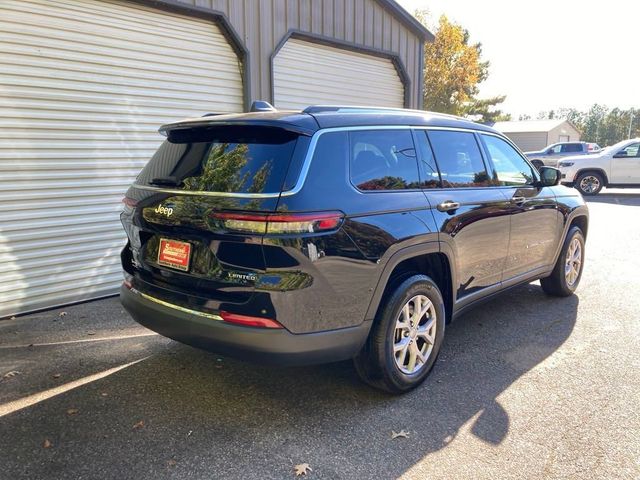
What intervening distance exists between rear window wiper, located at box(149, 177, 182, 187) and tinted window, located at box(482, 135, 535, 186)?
2.71 m

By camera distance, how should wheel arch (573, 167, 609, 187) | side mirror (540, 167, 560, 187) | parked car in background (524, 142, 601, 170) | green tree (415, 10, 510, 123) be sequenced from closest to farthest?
side mirror (540, 167, 560, 187) → wheel arch (573, 167, 609, 187) → parked car in background (524, 142, 601, 170) → green tree (415, 10, 510, 123)

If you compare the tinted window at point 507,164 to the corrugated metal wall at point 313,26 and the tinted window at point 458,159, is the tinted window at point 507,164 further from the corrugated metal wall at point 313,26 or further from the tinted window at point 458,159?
the corrugated metal wall at point 313,26

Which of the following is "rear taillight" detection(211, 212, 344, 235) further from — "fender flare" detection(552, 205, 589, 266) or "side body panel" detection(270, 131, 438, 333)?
"fender flare" detection(552, 205, 589, 266)

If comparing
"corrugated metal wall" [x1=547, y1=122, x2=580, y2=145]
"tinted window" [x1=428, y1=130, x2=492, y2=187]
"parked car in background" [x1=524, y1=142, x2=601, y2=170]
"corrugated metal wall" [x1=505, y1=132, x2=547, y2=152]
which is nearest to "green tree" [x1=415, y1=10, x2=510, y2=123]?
"parked car in background" [x1=524, y1=142, x2=601, y2=170]

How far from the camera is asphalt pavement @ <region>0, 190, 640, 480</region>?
2.60 metres

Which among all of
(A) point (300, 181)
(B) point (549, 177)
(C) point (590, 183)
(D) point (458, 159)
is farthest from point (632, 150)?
(A) point (300, 181)

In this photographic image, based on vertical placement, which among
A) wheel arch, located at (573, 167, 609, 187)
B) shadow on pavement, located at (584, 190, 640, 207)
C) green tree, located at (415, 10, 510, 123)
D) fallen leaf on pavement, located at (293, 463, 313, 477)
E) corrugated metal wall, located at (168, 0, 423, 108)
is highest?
green tree, located at (415, 10, 510, 123)

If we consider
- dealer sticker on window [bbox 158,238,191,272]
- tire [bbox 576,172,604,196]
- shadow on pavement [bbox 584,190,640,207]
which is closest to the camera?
dealer sticker on window [bbox 158,238,191,272]

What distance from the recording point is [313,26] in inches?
288

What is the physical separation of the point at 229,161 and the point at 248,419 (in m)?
A: 1.60

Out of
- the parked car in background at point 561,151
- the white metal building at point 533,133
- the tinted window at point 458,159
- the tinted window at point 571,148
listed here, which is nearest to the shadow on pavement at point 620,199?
the parked car in background at point 561,151

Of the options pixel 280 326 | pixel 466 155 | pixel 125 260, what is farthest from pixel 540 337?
pixel 125 260

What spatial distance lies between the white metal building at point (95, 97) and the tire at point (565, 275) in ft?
14.1

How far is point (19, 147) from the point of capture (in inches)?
192
